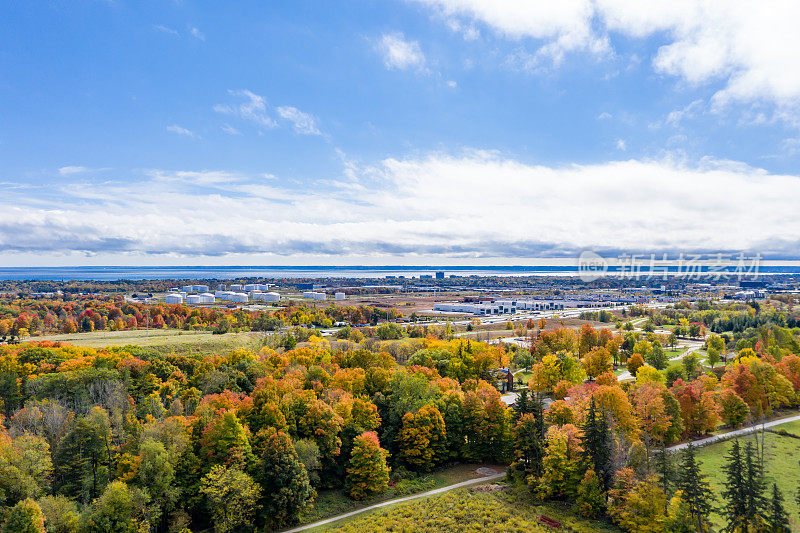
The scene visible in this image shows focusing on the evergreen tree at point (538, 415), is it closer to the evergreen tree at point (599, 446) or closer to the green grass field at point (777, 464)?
the evergreen tree at point (599, 446)

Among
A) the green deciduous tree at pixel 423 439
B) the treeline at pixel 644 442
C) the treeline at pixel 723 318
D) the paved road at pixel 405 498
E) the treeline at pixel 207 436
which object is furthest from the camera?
the treeline at pixel 723 318

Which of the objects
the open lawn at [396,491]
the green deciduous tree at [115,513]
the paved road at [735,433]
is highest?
the green deciduous tree at [115,513]

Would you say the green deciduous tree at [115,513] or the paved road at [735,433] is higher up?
the green deciduous tree at [115,513]

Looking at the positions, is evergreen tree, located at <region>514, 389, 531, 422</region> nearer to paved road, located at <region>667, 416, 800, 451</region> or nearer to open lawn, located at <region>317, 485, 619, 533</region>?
→ open lawn, located at <region>317, 485, 619, 533</region>

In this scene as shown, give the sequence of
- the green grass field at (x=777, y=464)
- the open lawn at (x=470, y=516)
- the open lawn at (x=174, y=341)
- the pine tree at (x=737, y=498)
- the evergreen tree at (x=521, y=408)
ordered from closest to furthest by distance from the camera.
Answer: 1. the pine tree at (x=737, y=498)
2. the open lawn at (x=470, y=516)
3. the green grass field at (x=777, y=464)
4. the evergreen tree at (x=521, y=408)
5. the open lawn at (x=174, y=341)

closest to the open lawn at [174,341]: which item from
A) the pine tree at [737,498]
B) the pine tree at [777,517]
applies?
the pine tree at [737,498]

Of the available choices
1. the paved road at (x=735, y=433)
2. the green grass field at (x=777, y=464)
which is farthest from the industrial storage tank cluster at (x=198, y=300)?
the green grass field at (x=777, y=464)

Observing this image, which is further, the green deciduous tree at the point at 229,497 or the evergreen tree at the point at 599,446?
the evergreen tree at the point at 599,446
